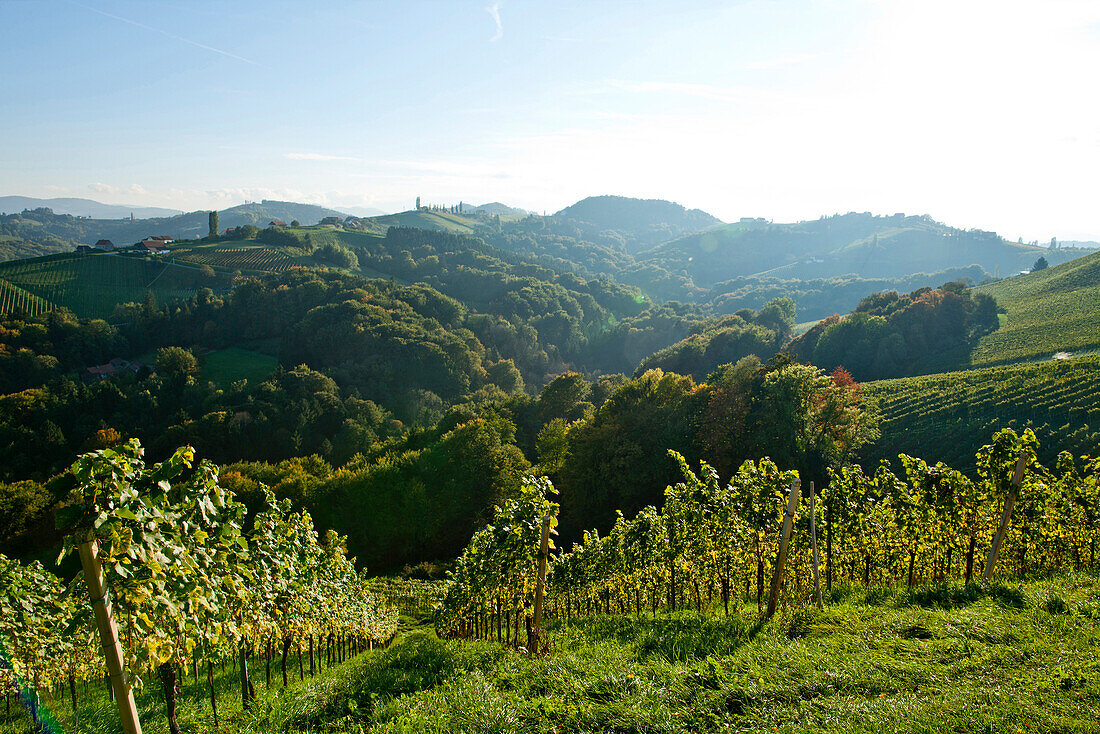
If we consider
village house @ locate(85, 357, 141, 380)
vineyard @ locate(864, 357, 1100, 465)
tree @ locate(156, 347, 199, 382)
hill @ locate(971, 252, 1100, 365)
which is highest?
hill @ locate(971, 252, 1100, 365)

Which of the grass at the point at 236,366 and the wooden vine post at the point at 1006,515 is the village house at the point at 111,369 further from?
the wooden vine post at the point at 1006,515

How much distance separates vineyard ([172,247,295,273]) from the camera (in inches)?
5054

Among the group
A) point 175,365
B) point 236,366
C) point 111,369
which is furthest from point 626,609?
point 111,369

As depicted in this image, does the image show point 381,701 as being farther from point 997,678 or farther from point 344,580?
point 997,678

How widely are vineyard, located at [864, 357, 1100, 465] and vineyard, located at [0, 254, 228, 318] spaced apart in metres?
134

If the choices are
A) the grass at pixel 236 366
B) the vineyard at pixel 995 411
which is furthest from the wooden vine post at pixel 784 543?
the grass at pixel 236 366

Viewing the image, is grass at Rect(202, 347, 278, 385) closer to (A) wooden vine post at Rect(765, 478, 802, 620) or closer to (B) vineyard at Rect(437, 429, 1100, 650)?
(B) vineyard at Rect(437, 429, 1100, 650)

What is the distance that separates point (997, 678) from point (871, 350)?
87.9 metres

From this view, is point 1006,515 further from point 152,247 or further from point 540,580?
point 152,247

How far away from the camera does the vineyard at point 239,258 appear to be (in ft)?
421

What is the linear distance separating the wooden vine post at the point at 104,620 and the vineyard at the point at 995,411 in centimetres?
4672

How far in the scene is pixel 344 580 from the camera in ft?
52.7

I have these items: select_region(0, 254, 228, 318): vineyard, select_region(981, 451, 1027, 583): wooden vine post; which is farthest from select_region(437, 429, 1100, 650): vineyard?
select_region(0, 254, 228, 318): vineyard

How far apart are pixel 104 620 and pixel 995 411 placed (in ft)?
177
